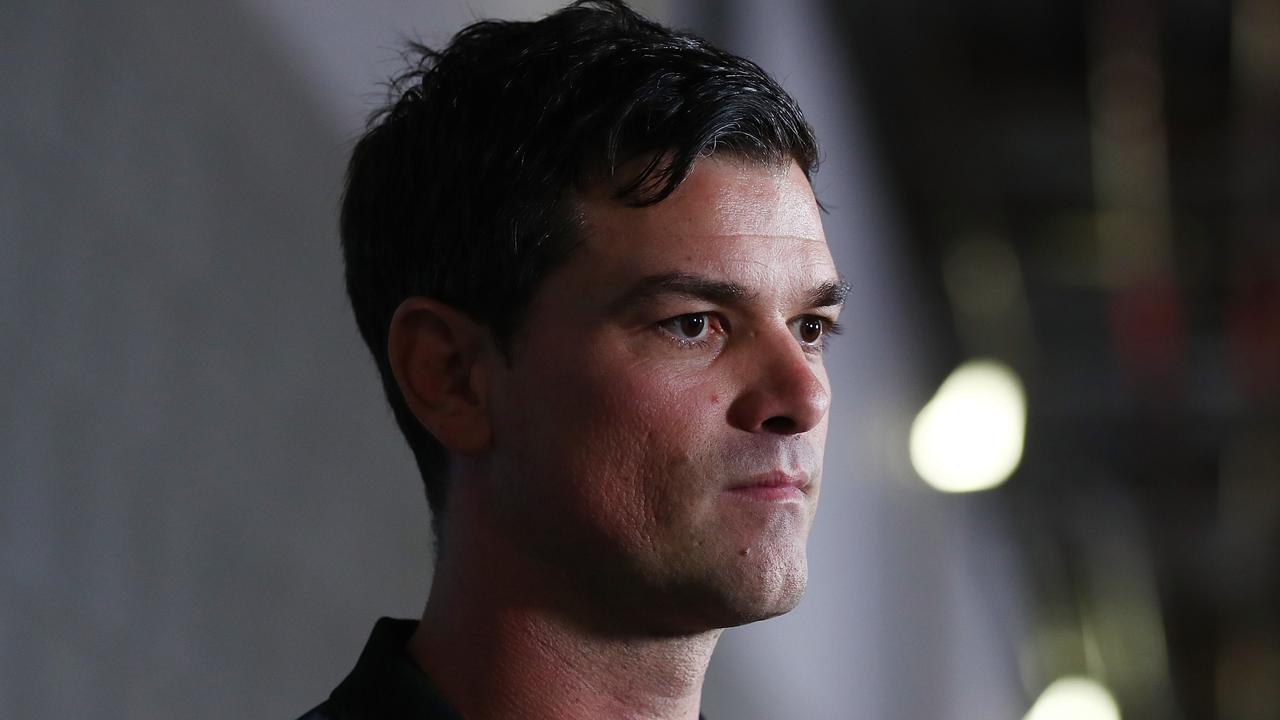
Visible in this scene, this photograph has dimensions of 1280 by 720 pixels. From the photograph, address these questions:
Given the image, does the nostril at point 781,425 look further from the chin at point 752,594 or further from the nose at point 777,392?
the chin at point 752,594

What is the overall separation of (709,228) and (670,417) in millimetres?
209

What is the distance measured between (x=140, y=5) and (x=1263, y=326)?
20.8ft

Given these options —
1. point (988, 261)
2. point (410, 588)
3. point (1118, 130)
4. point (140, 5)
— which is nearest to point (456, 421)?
point (140, 5)

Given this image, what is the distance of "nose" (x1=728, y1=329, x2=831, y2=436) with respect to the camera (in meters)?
1.54

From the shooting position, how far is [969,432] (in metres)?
6.18

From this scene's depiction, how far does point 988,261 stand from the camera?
7.27 meters

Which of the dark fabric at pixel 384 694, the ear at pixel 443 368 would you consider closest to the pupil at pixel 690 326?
the ear at pixel 443 368

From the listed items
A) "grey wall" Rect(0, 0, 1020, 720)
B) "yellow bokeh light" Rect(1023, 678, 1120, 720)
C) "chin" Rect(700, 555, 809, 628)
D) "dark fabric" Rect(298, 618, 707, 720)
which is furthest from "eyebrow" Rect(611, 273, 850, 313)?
"yellow bokeh light" Rect(1023, 678, 1120, 720)

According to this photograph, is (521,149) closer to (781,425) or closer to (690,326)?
(690,326)

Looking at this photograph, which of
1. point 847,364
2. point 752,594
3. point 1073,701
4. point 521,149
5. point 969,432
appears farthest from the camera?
point 1073,701

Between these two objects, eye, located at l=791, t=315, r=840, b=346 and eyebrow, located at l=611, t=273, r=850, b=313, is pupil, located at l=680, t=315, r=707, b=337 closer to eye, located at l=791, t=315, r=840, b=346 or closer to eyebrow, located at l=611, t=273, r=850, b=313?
eyebrow, located at l=611, t=273, r=850, b=313

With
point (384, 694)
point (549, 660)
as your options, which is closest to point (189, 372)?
point (384, 694)

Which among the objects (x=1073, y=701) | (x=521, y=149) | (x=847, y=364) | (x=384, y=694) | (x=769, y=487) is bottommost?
(x=1073, y=701)

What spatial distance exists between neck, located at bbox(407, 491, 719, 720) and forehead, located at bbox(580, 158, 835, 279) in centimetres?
34
